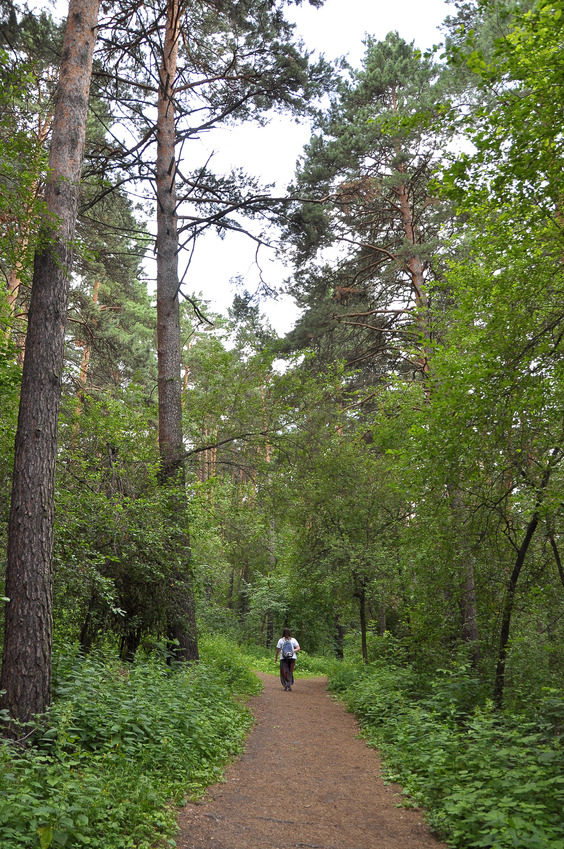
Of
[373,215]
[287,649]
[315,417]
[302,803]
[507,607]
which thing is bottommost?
[302,803]

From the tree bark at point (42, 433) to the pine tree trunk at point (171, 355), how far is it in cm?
353

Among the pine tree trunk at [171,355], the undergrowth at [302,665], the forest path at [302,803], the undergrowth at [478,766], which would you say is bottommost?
the undergrowth at [302,665]

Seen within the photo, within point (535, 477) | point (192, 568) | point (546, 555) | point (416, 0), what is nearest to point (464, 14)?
point (416, 0)

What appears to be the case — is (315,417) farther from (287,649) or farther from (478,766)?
(478,766)

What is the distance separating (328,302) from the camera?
49.5 feet

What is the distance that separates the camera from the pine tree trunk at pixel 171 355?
940 cm

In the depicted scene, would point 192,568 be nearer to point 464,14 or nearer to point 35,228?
point 35,228

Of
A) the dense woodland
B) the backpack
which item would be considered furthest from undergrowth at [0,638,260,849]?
the backpack

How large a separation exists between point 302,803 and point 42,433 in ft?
14.8

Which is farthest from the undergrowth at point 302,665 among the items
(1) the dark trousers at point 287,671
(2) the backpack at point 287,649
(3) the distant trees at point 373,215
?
(3) the distant trees at point 373,215

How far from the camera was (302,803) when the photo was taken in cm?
575

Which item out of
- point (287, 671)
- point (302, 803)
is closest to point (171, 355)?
point (302, 803)

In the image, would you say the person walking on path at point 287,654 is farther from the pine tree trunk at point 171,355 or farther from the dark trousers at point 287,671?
the pine tree trunk at point 171,355

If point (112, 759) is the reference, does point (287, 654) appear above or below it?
below
